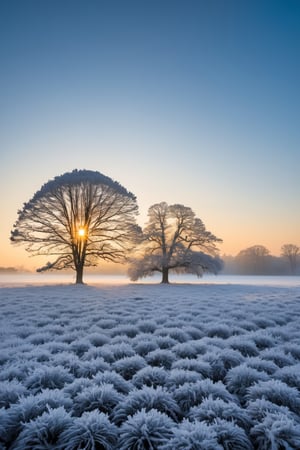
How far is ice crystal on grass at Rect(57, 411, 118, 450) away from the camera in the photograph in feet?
6.72

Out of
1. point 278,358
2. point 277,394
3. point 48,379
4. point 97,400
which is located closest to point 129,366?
point 97,400

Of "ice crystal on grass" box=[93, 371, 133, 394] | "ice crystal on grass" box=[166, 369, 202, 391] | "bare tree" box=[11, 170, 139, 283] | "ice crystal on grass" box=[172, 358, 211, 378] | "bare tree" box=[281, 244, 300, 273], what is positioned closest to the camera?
"ice crystal on grass" box=[93, 371, 133, 394]

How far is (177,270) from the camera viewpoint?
1002 inches

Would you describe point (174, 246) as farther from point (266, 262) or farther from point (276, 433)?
point (266, 262)

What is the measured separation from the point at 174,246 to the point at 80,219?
1022 centimetres

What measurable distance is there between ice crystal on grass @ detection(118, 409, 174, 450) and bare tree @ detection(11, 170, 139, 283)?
19.7 m

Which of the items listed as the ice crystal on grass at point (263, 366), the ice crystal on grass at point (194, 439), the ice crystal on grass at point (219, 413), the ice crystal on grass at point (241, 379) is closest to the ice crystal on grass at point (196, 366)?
the ice crystal on grass at point (241, 379)

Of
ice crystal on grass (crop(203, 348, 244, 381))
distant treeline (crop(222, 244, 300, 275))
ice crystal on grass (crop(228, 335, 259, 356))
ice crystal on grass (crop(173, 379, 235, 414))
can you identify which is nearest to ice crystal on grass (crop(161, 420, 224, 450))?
ice crystal on grass (crop(173, 379, 235, 414))

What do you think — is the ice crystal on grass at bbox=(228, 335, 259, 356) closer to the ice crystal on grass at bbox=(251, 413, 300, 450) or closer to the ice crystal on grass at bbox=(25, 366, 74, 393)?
the ice crystal on grass at bbox=(251, 413, 300, 450)

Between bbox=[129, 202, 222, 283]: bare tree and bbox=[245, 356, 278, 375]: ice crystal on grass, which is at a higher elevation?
bbox=[129, 202, 222, 283]: bare tree

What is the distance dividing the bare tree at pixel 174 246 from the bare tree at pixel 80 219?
13.3 ft

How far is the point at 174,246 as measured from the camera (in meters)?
25.2

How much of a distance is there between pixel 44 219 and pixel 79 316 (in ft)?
49.1

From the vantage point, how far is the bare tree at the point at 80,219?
19969 millimetres
